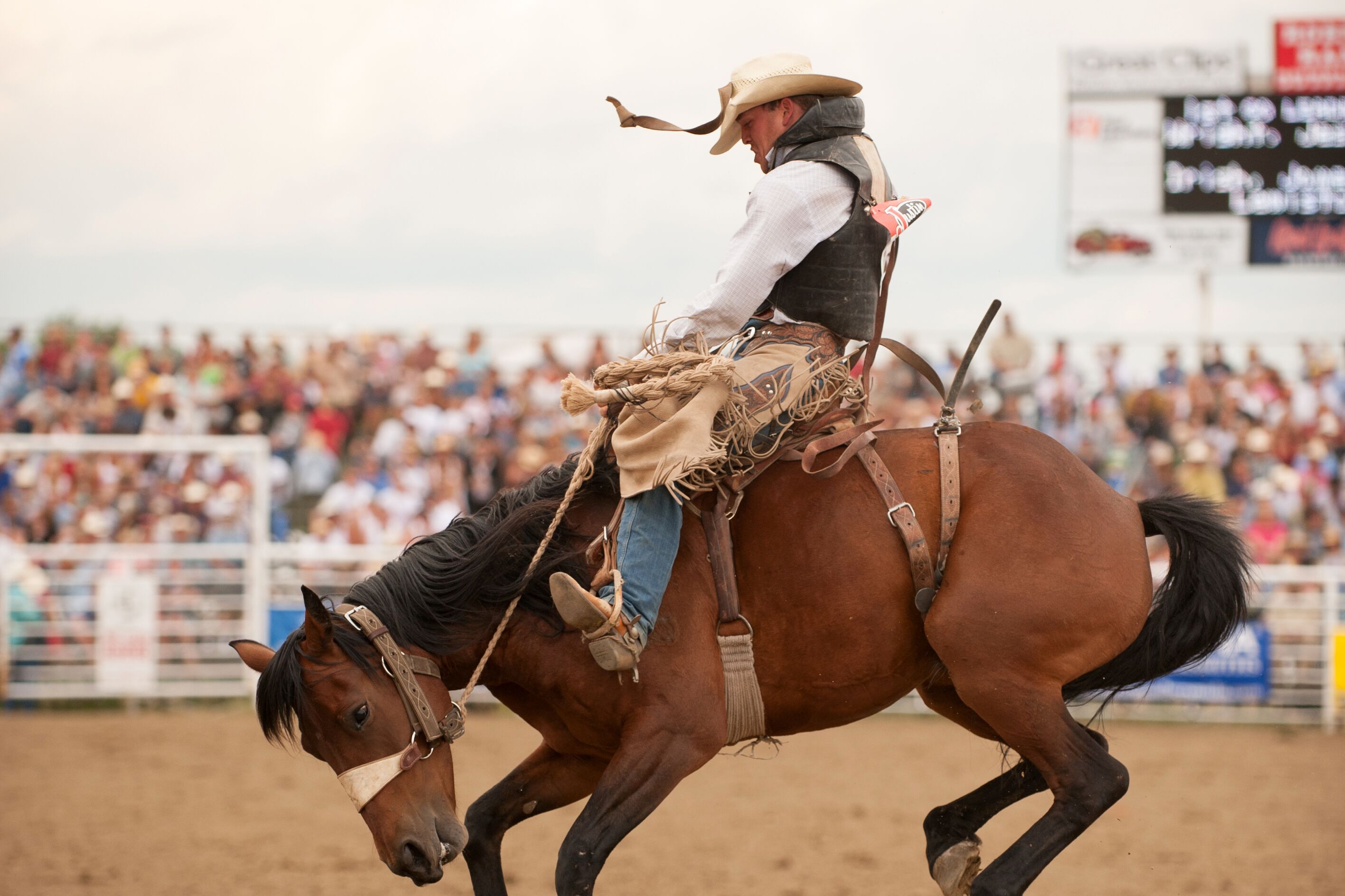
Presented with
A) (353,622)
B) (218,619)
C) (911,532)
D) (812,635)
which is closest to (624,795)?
(812,635)

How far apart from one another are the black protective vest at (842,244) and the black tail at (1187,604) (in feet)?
3.48

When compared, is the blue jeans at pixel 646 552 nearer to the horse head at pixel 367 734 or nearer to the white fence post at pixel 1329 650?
the horse head at pixel 367 734

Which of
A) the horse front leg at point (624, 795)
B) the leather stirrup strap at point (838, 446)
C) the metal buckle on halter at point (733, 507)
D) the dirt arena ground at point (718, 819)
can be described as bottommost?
the dirt arena ground at point (718, 819)

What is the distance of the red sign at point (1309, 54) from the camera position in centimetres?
1327

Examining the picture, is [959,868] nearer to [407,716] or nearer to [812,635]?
[812,635]

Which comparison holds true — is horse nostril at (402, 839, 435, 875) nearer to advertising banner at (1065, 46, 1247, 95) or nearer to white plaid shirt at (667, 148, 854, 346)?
white plaid shirt at (667, 148, 854, 346)

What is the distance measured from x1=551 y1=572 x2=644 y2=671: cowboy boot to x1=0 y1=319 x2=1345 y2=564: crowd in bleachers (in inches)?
308

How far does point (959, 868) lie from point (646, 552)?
A: 4.54 feet

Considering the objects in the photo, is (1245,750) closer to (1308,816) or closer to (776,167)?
(1308,816)

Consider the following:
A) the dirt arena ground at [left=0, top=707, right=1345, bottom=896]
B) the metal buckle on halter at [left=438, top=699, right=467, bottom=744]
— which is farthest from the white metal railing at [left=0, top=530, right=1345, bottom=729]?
the metal buckle on halter at [left=438, top=699, right=467, bottom=744]

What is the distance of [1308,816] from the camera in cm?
726

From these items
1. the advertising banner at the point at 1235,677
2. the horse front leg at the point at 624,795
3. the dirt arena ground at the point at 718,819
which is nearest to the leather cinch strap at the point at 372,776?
the horse front leg at the point at 624,795

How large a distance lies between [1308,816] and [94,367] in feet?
38.0

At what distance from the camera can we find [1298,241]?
13484 millimetres
